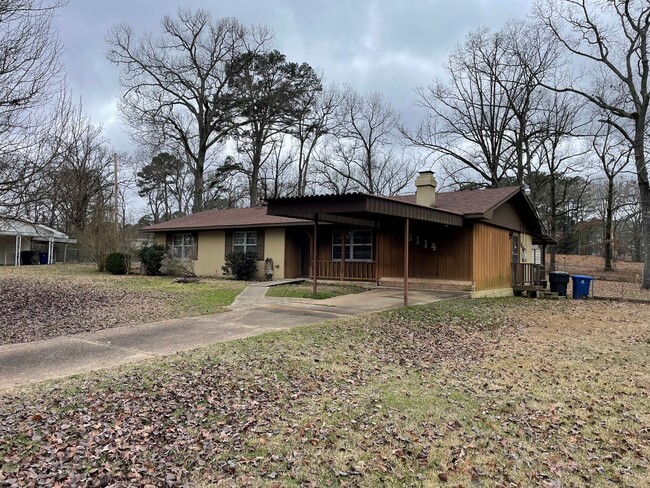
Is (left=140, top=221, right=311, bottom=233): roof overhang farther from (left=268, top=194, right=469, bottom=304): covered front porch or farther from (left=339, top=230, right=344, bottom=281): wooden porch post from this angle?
(left=339, top=230, right=344, bottom=281): wooden porch post

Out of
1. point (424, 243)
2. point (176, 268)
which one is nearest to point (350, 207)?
point (424, 243)

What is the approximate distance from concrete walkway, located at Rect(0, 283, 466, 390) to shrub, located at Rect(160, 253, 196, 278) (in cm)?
827

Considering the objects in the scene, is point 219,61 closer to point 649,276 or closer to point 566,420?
point 649,276

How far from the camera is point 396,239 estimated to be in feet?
51.0

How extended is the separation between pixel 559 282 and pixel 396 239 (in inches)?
238

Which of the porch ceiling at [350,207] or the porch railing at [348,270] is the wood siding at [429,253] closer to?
the porch railing at [348,270]

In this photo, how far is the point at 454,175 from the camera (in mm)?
30594

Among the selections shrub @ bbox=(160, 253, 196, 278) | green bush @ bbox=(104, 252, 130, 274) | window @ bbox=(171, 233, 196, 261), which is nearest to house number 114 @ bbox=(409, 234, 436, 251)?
shrub @ bbox=(160, 253, 196, 278)

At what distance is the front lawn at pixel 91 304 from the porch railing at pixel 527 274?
10.0 meters

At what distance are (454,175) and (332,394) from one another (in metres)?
28.0

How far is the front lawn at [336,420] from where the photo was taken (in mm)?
3148

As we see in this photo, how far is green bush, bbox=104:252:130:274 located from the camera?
20062 mm

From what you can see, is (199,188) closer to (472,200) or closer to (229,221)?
(229,221)

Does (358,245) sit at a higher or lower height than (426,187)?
lower
